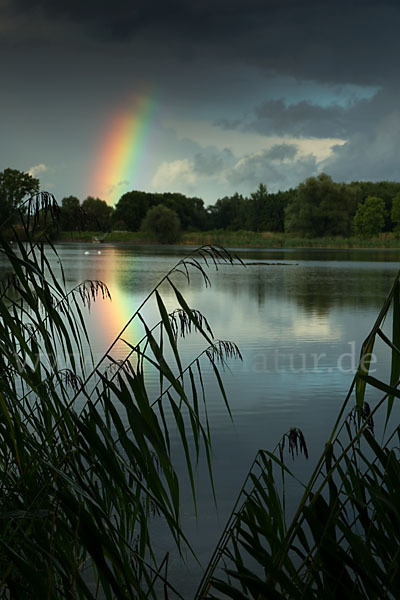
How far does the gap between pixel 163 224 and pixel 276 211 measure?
97.0 feet

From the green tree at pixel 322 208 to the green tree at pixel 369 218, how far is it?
4.43 meters

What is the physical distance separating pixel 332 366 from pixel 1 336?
7867 millimetres

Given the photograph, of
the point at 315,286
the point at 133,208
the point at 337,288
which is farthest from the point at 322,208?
the point at 337,288

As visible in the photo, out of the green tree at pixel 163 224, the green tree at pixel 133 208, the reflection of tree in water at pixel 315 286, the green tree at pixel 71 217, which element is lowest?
the reflection of tree in water at pixel 315 286

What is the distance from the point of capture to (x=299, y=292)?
69.6 feet

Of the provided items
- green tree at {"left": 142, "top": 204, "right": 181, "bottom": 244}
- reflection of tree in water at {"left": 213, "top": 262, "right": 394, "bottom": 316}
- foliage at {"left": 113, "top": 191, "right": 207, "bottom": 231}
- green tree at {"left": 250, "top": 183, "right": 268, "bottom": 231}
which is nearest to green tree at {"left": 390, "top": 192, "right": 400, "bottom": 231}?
green tree at {"left": 250, "top": 183, "right": 268, "bottom": 231}

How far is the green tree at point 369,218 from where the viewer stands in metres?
79.1

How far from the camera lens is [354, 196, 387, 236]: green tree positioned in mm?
79062

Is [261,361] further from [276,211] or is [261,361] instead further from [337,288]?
[276,211]

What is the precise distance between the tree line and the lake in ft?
80.5

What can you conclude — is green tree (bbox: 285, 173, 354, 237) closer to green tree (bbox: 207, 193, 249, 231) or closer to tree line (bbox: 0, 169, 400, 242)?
tree line (bbox: 0, 169, 400, 242)

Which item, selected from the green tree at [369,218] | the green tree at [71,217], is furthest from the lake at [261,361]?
the green tree at [369,218]

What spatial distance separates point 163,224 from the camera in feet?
228

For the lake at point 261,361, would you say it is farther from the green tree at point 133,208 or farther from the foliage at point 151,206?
the foliage at point 151,206
